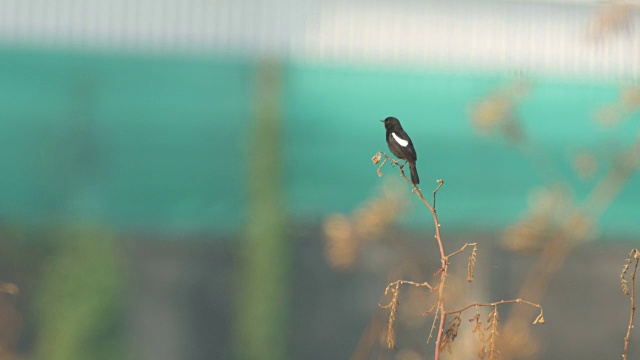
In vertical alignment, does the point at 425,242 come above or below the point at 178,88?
below

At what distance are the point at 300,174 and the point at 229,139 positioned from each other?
26 cm

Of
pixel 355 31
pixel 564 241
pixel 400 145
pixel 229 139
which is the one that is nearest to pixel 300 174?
pixel 229 139

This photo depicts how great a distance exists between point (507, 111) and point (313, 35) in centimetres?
71

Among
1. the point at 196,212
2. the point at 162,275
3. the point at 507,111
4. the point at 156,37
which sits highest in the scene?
the point at 156,37

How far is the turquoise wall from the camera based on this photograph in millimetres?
2855

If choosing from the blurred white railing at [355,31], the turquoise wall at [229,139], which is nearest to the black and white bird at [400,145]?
the turquoise wall at [229,139]

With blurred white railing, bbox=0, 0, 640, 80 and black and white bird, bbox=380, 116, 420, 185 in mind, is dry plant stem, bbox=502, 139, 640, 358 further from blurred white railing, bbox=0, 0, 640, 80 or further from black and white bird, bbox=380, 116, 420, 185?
black and white bird, bbox=380, 116, 420, 185

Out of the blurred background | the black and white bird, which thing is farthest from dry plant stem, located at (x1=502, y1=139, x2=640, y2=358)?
the black and white bird

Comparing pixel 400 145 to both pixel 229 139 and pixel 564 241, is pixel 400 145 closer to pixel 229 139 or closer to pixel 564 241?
pixel 229 139

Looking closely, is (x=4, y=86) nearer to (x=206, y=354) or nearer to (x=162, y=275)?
(x=162, y=275)

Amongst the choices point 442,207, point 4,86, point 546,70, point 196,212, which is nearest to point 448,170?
point 442,207

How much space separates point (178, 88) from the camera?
2951mm

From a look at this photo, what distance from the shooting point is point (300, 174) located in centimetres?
294

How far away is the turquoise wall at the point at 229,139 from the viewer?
9.37 feet
